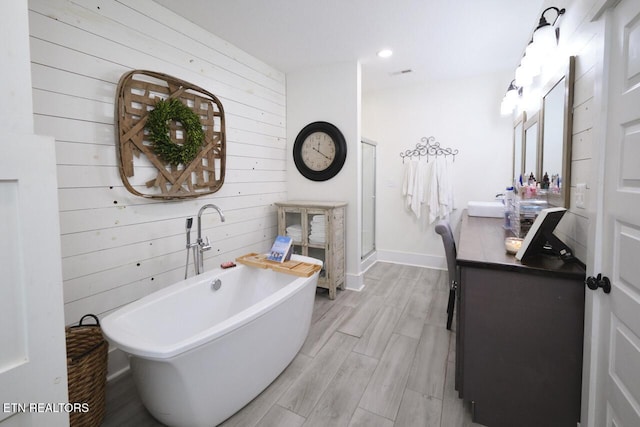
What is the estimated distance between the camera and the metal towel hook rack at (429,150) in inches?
154

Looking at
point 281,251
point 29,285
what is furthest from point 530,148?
point 29,285

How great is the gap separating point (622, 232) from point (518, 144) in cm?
244

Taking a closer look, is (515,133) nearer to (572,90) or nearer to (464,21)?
(464,21)

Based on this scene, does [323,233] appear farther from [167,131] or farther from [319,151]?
[167,131]

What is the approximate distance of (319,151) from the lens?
3.42 metres

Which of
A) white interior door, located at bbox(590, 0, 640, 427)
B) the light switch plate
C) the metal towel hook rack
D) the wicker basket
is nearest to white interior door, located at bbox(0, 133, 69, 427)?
the wicker basket

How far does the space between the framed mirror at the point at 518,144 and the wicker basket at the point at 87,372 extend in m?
3.41

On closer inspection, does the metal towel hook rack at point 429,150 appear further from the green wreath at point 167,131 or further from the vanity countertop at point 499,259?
the green wreath at point 167,131

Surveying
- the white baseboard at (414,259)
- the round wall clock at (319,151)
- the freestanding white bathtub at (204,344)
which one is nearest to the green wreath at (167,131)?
the freestanding white bathtub at (204,344)

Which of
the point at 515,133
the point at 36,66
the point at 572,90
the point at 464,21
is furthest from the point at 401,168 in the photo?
the point at 36,66

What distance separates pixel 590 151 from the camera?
4.39 ft

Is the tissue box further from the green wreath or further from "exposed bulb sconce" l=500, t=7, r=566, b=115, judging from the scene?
the green wreath

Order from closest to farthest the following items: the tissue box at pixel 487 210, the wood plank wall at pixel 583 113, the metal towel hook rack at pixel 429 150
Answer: the wood plank wall at pixel 583 113 → the tissue box at pixel 487 210 → the metal towel hook rack at pixel 429 150

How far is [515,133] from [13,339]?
4153 mm
